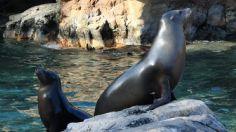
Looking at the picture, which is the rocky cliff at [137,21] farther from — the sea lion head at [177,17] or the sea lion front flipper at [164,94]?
the sea lion front flipper at [164,94]

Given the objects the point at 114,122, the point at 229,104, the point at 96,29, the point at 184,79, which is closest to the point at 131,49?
the point at 96,29

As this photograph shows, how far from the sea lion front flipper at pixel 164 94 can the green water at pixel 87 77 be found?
1.93 metres

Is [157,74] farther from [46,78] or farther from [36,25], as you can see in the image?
[36,25]

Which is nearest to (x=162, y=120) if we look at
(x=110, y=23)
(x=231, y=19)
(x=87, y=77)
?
(x=87, y=77)

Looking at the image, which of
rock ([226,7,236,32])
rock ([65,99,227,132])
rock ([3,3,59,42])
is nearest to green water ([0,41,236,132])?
rock ([226,7,236,32])

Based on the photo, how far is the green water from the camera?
8.19 meters

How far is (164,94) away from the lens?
534cm

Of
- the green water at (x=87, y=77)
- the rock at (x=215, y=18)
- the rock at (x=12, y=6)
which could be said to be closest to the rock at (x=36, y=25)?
the green water at (x=87, y=77)

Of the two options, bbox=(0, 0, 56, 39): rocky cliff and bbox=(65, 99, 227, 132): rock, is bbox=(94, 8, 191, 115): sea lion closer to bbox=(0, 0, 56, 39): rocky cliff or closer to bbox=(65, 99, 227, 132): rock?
bbox=(65, 99, 227, 132): rock

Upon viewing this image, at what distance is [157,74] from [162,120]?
921 millimetres

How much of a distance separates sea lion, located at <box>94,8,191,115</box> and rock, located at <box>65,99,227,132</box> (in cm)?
31

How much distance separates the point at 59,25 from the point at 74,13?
2.69ft

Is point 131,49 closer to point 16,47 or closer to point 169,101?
point 16,47

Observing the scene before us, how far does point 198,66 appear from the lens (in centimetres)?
1159
